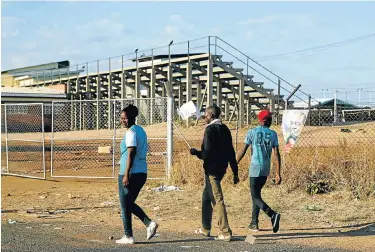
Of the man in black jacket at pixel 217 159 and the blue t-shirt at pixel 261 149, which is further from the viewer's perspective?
the blue t-shirt at pixel 261 149

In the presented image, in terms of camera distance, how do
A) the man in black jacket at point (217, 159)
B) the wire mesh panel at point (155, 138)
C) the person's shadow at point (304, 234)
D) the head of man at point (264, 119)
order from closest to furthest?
the man in black jacket at point (217, 159), the person's shadow at point (304, 234), the head of man at point (264, 119), the wire mesh panel at point (155, 138)

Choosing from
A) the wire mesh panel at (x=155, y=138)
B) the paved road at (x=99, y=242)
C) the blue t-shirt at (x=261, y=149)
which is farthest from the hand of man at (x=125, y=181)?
the wire mesh panel at (x=155, y=138)

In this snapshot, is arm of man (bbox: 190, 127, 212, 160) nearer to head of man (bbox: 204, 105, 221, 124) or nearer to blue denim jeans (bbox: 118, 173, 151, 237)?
head of man (bbox: 204, 105, 221, 124)

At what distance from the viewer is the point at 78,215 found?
1104cm

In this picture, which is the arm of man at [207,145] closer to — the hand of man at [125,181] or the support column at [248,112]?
the hand of man at [125,181]

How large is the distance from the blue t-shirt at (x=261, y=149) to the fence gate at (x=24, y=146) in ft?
27.7

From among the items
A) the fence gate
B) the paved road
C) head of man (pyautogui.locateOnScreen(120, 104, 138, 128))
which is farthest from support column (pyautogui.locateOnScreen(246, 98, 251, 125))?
head of man (pyautogui.locateOnScreen(120, 104, 138, 128))

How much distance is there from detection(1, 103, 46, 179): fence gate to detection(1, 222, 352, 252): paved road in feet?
24.5

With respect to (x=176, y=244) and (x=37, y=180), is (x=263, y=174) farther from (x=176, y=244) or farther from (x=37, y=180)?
(x=37, y=180)

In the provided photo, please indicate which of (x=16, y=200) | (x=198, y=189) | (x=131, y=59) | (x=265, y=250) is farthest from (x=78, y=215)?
(x=131, y=59)

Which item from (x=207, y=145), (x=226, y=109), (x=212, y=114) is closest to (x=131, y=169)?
(x=207, y=145)

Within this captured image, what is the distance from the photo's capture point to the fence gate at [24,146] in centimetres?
1805

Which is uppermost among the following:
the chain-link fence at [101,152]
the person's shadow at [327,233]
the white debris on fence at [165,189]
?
the chain-link fence at [101,152]

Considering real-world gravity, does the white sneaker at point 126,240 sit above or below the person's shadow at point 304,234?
above
